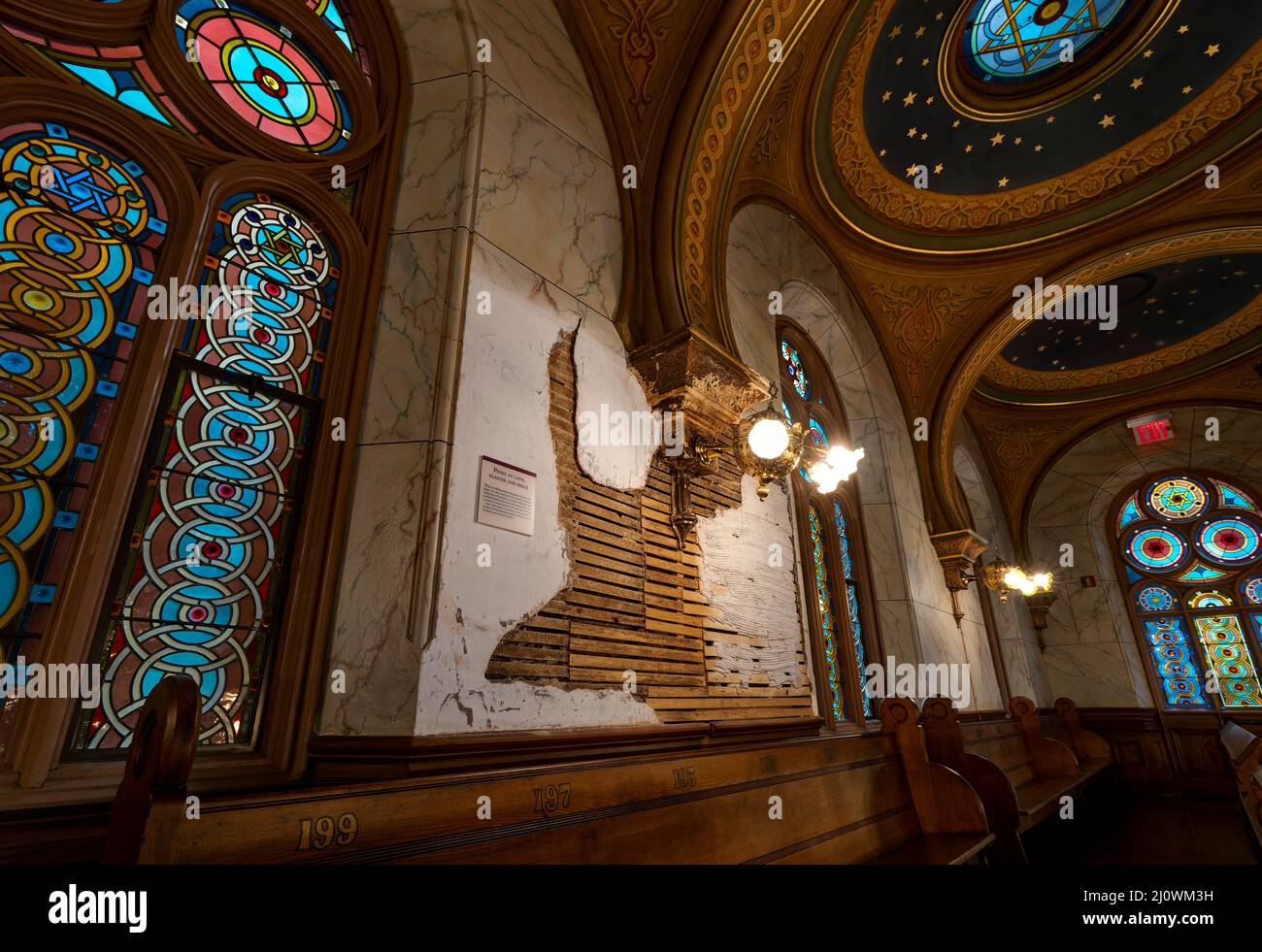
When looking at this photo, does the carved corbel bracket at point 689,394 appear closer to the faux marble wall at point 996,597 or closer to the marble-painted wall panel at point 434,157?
the marble-painted wall panel at point 434,157

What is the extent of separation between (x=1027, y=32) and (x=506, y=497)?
7.38 meters

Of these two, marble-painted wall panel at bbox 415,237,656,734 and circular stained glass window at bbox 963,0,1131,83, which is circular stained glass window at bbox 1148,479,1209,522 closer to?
circular stained glass window at bbox 963,0,1131,83

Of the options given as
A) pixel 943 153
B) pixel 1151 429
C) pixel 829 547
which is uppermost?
pixel 943 153

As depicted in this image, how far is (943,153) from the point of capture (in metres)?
7.01

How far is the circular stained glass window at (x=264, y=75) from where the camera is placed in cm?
281

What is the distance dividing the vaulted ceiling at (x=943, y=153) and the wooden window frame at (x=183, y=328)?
1646 mm

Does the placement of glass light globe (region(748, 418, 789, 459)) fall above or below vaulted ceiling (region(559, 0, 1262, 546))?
→ below

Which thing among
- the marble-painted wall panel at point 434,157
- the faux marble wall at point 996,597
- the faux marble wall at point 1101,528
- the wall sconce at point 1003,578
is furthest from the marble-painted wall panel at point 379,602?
the faux marble wall at point 1101,528

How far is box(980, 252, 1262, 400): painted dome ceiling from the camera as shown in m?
8.62

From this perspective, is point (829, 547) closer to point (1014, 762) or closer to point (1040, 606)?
point (1014, 762)

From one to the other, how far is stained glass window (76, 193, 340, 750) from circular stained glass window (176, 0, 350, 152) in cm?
45

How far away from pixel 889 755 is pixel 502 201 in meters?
3.56

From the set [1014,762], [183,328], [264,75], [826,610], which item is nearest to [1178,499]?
[1014,762]

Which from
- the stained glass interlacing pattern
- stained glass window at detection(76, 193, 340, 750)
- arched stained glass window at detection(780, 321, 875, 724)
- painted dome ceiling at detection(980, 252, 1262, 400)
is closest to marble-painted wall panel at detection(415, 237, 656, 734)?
stained glass window at detection(76, 193, 340, 750)
